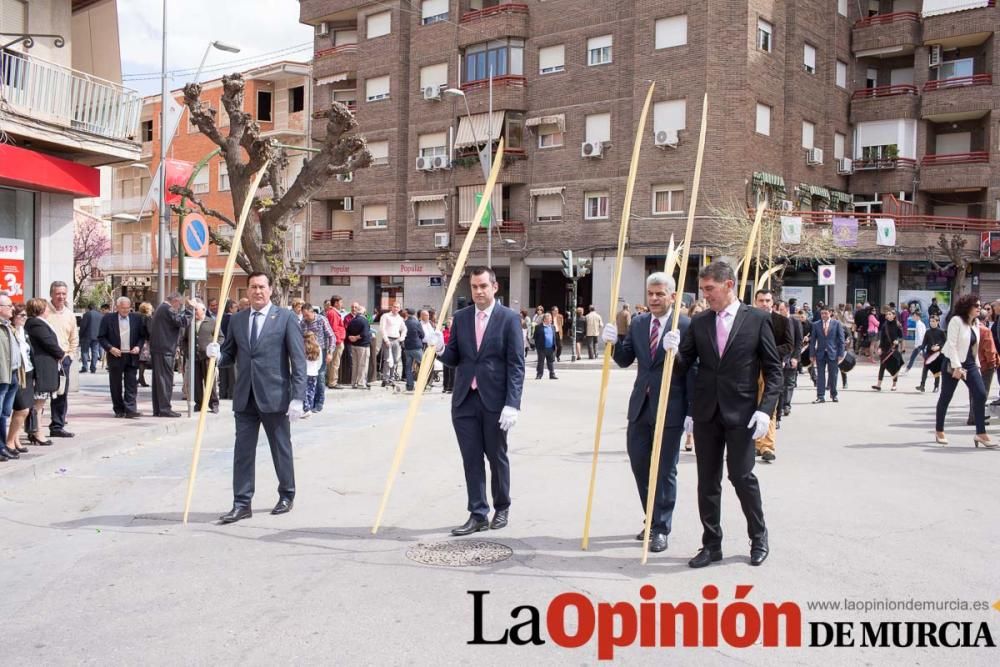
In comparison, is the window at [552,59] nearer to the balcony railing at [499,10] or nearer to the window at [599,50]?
the window at [599,50]

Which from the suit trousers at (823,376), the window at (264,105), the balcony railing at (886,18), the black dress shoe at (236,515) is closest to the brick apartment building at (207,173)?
the window at (264,105)

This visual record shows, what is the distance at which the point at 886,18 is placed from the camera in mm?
37281

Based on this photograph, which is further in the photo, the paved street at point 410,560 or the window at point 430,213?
the window at point 430,213

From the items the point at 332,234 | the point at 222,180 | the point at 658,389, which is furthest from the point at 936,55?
the point at 658,389

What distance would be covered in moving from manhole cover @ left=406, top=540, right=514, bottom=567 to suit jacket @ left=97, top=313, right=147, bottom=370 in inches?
330

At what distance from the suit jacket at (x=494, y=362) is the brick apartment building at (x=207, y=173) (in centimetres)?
3328

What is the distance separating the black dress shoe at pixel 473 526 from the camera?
20.6 ft

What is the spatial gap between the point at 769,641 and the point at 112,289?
54.7 meters

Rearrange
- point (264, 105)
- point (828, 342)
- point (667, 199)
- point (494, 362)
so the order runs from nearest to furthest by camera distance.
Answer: point (494, 362) → point (828, 342) → point (667, 199) → point (264, 105)

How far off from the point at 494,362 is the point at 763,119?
2982cm

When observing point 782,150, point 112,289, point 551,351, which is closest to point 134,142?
point 551,351

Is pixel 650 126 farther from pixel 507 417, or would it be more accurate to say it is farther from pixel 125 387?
pixel 507 417

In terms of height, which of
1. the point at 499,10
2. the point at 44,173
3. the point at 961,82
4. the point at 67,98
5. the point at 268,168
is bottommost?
the point at 44,173

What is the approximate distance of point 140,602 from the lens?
16.0 feet
